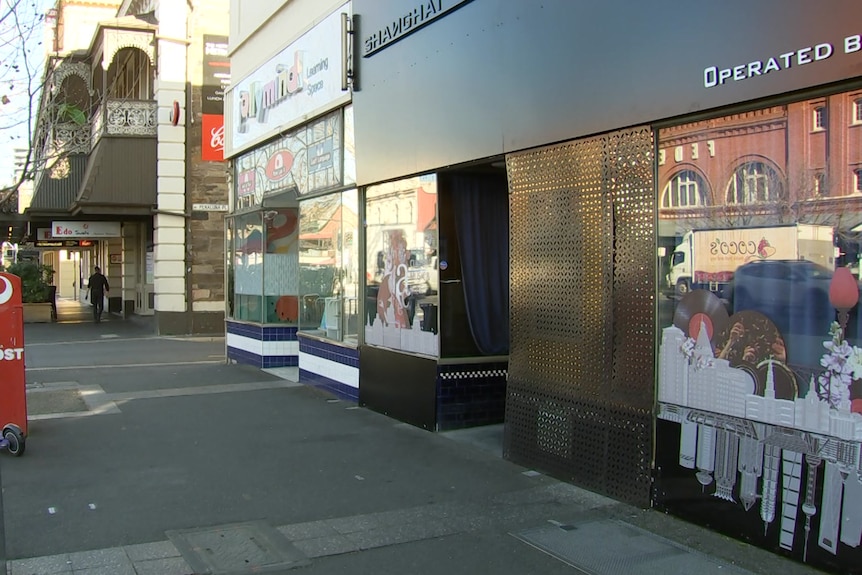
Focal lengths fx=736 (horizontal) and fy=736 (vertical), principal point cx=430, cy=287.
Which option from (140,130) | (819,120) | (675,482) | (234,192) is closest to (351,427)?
(675,482)

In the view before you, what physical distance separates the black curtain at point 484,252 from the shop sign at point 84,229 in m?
17.9

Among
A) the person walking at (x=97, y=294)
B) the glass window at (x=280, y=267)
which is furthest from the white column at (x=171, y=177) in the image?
the glass window at (x=280, y=267)

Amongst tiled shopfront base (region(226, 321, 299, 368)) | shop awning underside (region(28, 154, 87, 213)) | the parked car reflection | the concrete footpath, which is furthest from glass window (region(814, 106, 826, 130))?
shop awning underside (region(28, 154, 87, 213))

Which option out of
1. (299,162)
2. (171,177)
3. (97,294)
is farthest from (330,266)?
(97,294)

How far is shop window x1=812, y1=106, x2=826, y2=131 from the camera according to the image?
158 inches

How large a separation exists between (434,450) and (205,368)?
6749 mm

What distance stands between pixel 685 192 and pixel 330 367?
598 centimetres

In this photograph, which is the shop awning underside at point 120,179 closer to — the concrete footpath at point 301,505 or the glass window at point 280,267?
the glass window at point 280,267

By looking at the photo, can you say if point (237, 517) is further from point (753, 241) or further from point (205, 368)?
point (205, 368)

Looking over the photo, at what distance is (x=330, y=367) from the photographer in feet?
31.9

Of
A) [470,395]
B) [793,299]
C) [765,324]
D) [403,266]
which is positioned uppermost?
[403,266]

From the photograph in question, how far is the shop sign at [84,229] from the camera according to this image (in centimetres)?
2202

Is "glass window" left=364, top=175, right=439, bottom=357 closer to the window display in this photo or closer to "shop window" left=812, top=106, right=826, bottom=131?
the window display

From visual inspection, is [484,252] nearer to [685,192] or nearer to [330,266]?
[330,266]
